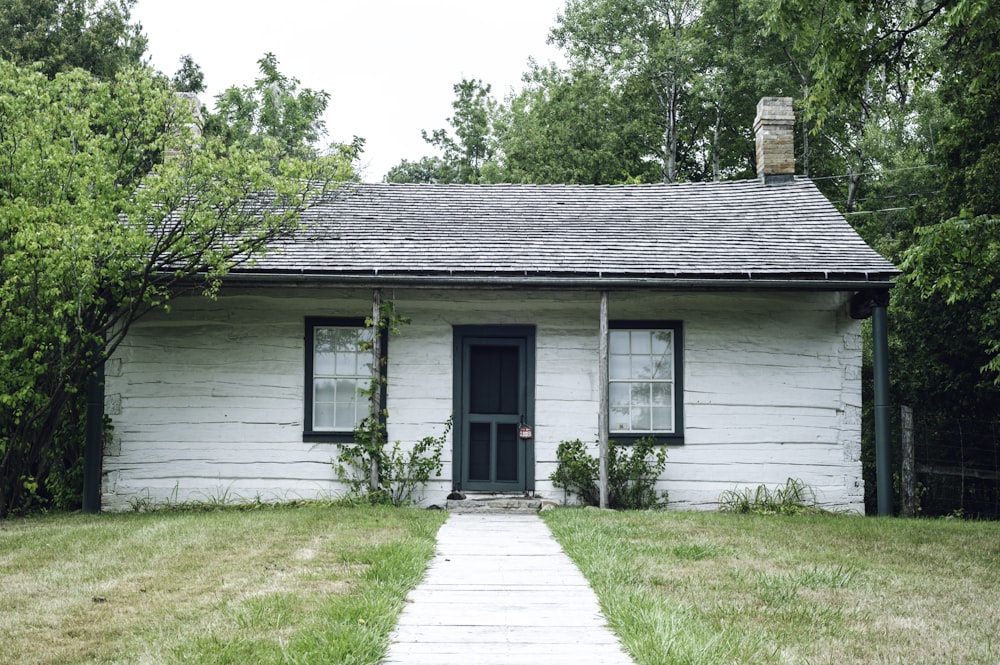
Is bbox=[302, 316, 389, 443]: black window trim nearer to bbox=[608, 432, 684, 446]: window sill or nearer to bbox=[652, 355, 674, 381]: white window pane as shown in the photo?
bbox=[608, 432, 684, 446]: window sill

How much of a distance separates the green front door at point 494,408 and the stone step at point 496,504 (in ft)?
1.17

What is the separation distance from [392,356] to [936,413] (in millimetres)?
9670

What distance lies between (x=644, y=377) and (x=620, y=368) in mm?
343

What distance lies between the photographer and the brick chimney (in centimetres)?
1505

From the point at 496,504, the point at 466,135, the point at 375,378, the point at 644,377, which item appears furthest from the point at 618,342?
the point at 466,135

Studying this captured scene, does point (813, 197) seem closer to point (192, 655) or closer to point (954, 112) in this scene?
point (954, 112)

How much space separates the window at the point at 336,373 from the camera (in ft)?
40.3

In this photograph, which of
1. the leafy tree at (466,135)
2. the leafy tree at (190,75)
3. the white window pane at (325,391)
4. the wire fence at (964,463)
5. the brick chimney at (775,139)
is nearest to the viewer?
the white window pane at (325,391)

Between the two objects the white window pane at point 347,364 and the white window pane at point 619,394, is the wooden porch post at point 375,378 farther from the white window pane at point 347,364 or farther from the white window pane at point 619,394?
the white window pane at point 619,394

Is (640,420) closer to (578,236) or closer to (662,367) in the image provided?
(662,367)

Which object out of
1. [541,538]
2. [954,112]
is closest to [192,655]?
[541,538]

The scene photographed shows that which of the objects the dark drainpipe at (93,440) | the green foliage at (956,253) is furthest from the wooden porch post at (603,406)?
the dark drainpipe at (93,440)

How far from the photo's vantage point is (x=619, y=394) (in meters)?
12.4

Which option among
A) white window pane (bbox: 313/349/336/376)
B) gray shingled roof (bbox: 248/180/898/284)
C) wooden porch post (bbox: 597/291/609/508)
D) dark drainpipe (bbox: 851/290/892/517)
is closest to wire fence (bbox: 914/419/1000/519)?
dark drainpipe (bbox: 851/290/892/517)
